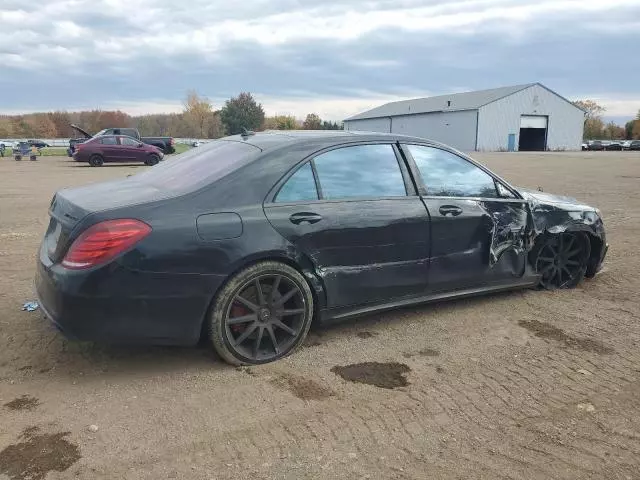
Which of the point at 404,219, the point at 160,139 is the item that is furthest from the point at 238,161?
the point at 160,139

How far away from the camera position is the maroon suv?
26.6m

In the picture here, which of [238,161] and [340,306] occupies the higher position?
[238,161]

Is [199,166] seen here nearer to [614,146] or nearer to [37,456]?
[37,456]

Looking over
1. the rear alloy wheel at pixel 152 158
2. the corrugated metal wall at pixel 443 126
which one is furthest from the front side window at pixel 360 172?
the corrugated metal wall at pixel 443 126

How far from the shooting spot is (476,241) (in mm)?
4641

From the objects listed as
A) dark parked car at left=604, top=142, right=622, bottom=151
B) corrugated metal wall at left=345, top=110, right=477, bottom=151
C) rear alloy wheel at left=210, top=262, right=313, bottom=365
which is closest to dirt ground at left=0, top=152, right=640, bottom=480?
rear alloy wheel at left=210, top=262, right=313, bottom=365

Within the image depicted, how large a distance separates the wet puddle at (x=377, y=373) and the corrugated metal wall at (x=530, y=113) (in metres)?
60.1

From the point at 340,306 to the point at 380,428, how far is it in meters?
1.21

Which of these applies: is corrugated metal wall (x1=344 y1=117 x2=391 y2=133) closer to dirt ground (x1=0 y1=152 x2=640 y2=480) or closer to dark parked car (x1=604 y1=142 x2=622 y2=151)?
dark parked car (x1=604 y1=142 x2=622 y2=151)

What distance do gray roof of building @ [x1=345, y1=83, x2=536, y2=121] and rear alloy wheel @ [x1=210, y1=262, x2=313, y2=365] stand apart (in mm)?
60406

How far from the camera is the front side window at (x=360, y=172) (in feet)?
13.3

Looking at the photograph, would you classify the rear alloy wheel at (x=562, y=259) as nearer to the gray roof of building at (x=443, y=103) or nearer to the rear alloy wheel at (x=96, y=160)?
the rear alloy wheel at (x=96, y=160)

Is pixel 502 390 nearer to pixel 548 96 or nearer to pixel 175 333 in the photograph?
pixel 175 333

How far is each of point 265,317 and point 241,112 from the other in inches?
2859
